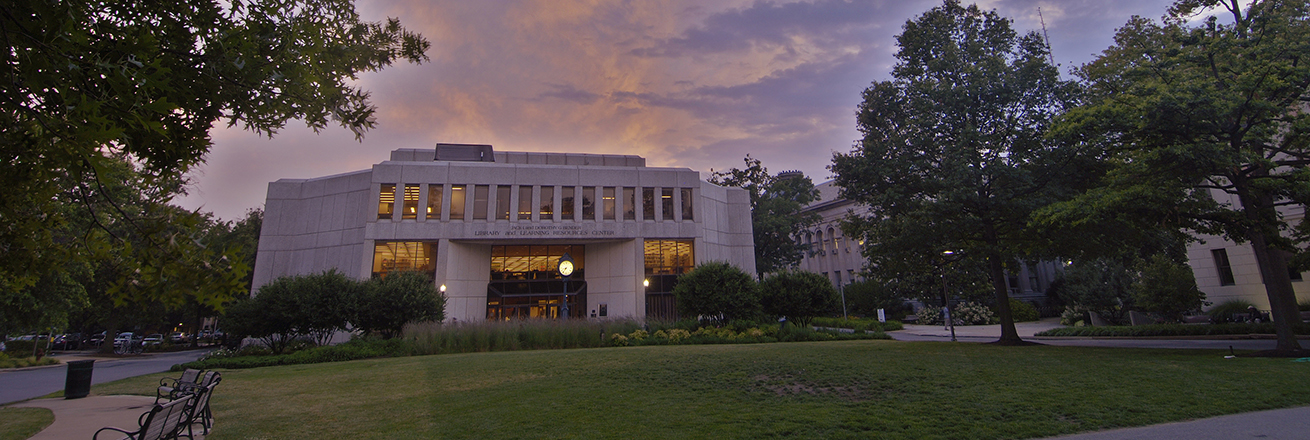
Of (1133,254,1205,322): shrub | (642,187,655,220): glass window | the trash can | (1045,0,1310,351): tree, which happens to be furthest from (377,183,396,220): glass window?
(1133,254,1205,322): shrub

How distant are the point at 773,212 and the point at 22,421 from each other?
51542 millimetres

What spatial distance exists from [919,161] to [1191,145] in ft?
26.7

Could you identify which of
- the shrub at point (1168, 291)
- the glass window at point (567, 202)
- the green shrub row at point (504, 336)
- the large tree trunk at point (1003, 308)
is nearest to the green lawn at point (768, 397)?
the large tree trunk at point (1003, 308)

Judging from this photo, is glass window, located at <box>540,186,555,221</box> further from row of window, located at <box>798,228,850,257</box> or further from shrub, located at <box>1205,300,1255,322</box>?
row of window, located at <box>798,228,850,257</box>

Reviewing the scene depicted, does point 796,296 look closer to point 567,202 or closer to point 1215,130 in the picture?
point 567,202

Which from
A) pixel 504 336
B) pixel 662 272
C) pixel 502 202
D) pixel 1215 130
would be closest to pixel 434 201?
pixel 502 202

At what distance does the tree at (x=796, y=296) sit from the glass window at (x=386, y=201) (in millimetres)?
25112

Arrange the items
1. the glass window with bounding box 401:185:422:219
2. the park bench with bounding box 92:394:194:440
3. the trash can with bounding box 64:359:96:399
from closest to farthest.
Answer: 1. the park bench with bounding box 92:394:194:440
2. the trash can with bounding box 64:359:96:399
3. the glass window with bounding box 401:185:422:219

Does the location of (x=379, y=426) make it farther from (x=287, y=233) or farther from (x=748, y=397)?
(x=287, y=233)

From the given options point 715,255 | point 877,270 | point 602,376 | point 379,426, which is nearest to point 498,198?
point 715,255

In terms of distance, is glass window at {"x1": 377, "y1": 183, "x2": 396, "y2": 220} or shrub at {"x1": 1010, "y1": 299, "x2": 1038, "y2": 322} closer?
glass window at {"x1": 377, "y1": 183, "x2": 396, "y2": 220}

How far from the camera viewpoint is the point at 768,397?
9531 mm

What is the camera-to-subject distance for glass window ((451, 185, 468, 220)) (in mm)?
38000

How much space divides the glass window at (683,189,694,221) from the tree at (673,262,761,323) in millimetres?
11632
